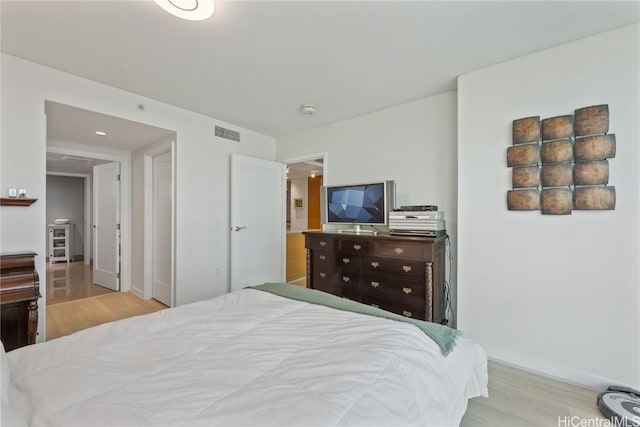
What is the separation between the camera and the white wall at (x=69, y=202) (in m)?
6.98

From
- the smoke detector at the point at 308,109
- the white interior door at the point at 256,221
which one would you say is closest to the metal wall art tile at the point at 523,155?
the smoke detector at the point at 308,109

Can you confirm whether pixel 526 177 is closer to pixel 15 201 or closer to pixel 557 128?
pixel 557 128

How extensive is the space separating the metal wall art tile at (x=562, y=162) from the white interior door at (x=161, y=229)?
149 inches

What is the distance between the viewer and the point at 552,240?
2113mm

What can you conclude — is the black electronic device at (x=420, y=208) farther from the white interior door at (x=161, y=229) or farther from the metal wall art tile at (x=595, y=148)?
the white interior door at (x=161, y=229)

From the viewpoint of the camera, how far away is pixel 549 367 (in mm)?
2107

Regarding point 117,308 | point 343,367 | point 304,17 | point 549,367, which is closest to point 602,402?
point 549,367

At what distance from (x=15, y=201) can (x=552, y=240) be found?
4089 millimetres

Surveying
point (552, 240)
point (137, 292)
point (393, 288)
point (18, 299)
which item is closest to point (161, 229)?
point (137, 292)

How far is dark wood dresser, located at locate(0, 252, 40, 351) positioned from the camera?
198cm

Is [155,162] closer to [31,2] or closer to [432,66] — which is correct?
[31,2]

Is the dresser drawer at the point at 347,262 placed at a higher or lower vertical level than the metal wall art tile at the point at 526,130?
lower

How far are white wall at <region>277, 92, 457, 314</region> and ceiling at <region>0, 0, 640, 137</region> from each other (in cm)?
28

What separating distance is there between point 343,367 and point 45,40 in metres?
2.95
